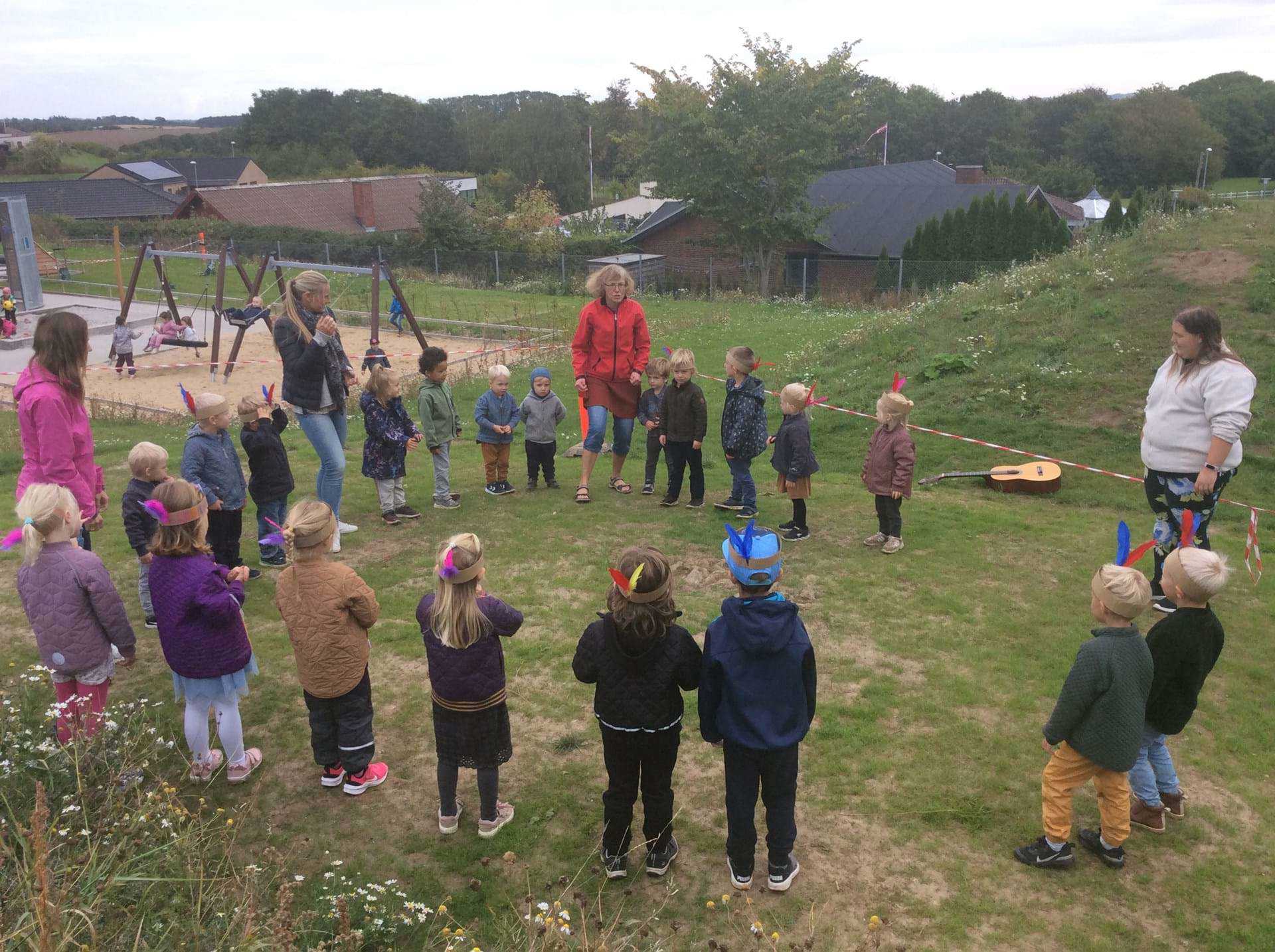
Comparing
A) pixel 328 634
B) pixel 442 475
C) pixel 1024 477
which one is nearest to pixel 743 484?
pixel 442 475

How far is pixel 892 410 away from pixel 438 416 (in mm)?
3994

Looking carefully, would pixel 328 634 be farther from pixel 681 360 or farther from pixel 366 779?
pixel 681 360

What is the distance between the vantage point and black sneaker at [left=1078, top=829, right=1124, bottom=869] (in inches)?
159

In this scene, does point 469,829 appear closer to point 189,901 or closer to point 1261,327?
point 189,901

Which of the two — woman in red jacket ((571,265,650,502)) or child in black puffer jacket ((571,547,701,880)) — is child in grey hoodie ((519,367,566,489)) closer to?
woman in red jacket ((571,265,650,502))

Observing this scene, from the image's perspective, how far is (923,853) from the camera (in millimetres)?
4160

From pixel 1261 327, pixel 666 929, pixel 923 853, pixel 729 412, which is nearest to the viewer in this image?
pixel 666 929

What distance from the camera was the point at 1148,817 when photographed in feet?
14.1

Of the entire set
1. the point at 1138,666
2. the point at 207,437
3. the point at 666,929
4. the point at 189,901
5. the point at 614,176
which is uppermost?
the point at 614,176

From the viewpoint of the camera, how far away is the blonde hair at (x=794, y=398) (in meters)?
7.52

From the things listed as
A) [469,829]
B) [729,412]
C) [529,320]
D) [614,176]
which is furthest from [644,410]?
[614,176]

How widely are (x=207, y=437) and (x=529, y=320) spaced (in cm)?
1708

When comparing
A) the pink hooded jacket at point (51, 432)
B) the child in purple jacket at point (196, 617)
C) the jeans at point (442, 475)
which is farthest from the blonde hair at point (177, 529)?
the jeans at point (442, 475)

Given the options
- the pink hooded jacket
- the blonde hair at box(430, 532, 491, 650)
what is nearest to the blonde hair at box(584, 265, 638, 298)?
the pink hooded jacket
